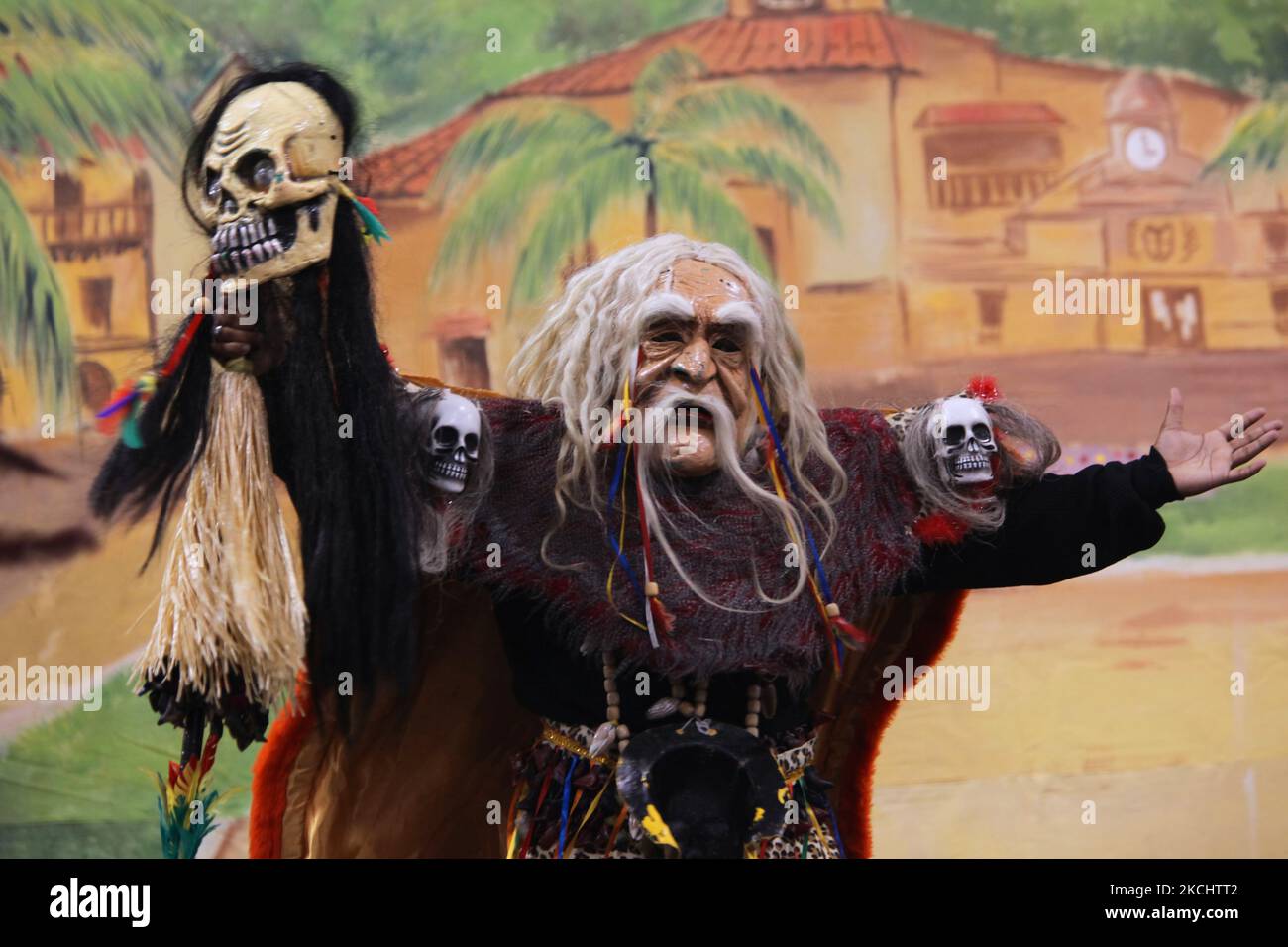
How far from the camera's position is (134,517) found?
256cm

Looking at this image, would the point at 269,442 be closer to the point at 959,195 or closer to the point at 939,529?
the point at 939,529

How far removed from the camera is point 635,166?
479 centimetres

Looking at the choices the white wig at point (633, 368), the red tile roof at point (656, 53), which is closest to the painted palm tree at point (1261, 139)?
the red tile roof at point (656, 53)

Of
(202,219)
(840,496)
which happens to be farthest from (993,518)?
(202,219)

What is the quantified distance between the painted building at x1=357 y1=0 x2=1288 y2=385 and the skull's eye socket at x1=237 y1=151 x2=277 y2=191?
2231 millimetres

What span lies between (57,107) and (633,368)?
2611mm

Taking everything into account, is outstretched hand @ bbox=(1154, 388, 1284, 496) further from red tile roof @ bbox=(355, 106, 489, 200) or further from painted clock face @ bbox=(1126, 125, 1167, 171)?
red tile roof @ bbox=(355, 106, 489, 200)

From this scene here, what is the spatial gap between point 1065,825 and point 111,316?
2.84m

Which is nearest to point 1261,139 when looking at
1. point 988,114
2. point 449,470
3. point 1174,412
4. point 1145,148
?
point 1145,148

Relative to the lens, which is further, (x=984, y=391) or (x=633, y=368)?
(x=984, y=391)

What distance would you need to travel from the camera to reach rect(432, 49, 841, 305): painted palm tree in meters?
4.77

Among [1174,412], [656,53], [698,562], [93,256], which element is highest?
[656,53]

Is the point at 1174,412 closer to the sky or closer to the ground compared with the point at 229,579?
closer to the sky

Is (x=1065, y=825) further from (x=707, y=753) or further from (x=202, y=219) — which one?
(x=202, y=219)
